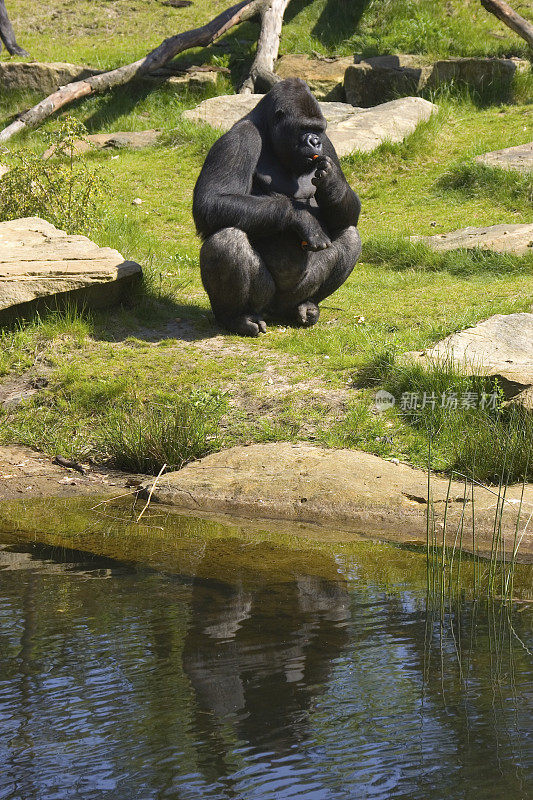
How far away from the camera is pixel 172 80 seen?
13.0 metres

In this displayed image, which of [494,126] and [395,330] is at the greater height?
[494,126]

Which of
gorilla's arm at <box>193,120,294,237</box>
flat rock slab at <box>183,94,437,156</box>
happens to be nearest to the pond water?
Result: gorilla's arm at <box>193,120,294,237</box>

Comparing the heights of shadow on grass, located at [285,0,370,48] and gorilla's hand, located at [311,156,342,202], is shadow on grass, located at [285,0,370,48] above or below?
above

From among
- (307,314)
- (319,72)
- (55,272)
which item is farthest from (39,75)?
(307,314)

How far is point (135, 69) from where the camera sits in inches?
503

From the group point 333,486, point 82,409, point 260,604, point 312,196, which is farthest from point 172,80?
point 260,604

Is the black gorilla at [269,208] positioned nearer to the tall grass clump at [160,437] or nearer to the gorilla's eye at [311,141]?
the gorilla's eye at [311,141]

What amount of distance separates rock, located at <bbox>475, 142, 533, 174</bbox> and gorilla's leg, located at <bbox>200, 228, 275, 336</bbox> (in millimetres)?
4390

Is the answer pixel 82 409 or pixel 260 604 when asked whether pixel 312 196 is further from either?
pixel 260 604

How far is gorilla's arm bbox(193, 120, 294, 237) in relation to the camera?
6.12m

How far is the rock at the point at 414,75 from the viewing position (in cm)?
1203

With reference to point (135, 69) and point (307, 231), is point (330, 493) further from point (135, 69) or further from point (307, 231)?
point (135, 69)

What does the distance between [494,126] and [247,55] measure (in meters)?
3.94

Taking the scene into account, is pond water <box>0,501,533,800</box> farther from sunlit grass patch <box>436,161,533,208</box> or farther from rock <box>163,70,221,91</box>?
rock <box>163,70,221,91</box>
